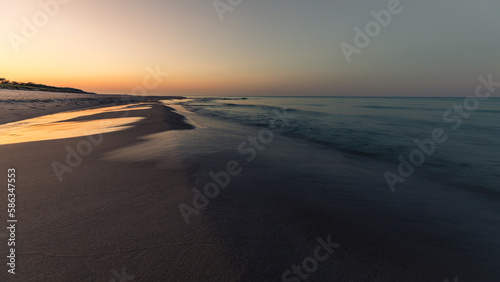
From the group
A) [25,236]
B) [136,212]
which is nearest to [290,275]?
[136,212]

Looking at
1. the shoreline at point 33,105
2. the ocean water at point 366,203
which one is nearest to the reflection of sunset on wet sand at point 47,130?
the shoreline at point 33,105

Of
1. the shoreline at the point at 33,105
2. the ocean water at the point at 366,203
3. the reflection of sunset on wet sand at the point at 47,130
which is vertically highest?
the ocean water at the point at 366,203

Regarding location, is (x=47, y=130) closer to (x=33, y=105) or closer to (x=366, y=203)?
(x=366, y=203)

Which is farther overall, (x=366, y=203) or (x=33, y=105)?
(x=33, y=105)

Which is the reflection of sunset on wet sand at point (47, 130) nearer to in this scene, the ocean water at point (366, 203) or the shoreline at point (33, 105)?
the shoreline at point (33, 105)

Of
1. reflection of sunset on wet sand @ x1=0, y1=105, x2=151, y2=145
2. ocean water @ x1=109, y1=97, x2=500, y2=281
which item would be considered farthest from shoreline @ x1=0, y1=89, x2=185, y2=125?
ocean water @ x1=109, y1=97, x2=500, y2=281

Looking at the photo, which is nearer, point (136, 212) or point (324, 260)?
point (324, 260)

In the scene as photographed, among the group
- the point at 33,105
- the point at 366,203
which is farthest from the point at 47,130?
the point at 33,105

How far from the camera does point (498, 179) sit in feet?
25.4

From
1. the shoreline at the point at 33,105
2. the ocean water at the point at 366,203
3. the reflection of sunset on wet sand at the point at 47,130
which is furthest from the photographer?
the shoreline at the point at 33,105

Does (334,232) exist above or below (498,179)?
above

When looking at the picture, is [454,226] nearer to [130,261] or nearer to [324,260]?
[324,260]

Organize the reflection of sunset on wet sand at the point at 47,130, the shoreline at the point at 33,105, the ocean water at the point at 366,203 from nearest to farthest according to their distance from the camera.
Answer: the ocean water at the point at 366,203
the reflection of sunset on wet sand at the point at 47,130
the shoreline at the point at 33,105

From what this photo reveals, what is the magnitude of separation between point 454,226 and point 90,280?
19.4 ft
